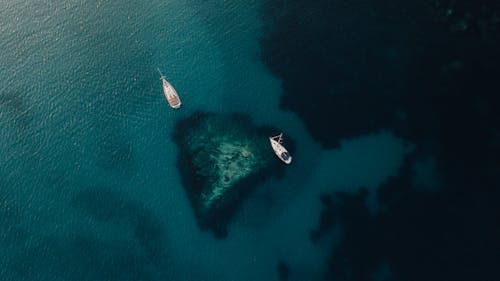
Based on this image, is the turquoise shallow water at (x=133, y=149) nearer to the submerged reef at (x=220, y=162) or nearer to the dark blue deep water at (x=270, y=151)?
the dark blue deep water at (x=270, y=151)

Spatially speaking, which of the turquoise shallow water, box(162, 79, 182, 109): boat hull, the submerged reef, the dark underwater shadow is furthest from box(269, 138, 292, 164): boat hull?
box(162, 79, 182, 109): boat hull

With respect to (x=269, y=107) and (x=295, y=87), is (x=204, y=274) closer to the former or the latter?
(x=269, y=107)

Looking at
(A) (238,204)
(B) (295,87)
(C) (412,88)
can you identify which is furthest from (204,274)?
(C) (412,88)

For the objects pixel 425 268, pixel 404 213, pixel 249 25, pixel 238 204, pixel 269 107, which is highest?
pixel 249 25

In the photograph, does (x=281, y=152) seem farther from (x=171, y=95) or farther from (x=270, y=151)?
(x=171, y=95)

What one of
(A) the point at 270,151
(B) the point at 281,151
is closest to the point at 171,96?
(A) the point at 270,151

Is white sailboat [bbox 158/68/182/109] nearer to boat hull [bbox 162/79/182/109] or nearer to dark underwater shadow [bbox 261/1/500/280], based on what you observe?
boat hull [bbox 162/79/182/109]
